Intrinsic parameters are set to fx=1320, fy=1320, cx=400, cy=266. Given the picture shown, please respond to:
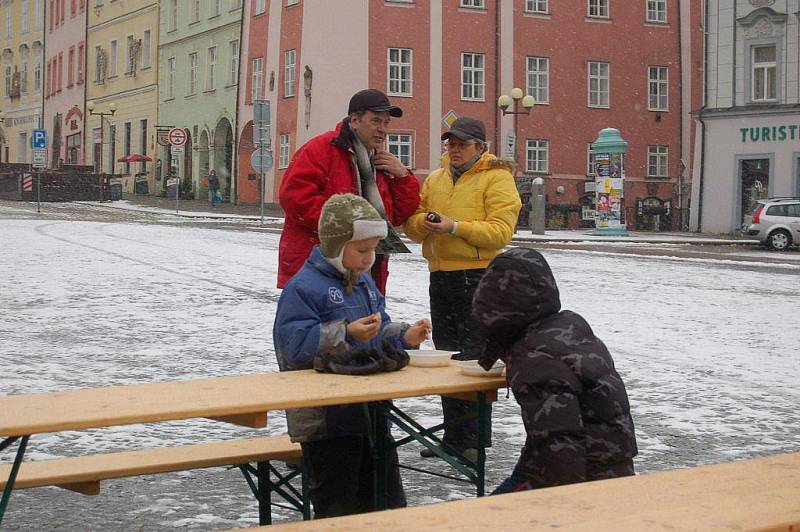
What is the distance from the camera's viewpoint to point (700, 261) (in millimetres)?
24297

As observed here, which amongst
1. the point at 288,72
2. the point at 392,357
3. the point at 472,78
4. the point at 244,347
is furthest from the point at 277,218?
the point at 392,357

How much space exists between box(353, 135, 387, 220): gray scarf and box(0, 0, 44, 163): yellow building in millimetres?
73338

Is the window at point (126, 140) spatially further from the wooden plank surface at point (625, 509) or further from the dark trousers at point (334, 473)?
the wooden plank surface at point (625, 509)

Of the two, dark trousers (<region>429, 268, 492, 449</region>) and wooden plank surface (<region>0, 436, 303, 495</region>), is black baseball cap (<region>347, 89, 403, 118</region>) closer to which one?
dark trousers (<region>429, 268, 492, 449</region>)

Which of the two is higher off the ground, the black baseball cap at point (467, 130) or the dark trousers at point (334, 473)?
the black baseball cap at point (467, 130)

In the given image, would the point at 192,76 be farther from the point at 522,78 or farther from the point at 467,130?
the point at 467,130

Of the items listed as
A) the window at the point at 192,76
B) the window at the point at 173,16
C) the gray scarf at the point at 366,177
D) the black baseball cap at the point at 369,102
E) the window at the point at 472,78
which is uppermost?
the window at the point at 173,16

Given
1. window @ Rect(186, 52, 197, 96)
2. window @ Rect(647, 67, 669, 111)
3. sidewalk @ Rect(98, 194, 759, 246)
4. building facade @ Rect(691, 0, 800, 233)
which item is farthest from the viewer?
window @ Rect(186, 52, 197, 96)

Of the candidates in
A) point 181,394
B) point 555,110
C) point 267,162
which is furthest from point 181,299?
point 555,110

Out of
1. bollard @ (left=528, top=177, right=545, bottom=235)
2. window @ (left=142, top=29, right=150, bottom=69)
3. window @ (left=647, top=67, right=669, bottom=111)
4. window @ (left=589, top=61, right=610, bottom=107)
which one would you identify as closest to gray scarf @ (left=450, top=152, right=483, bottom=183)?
bollard @ (left=528, top=177, right=545, bottom=235)

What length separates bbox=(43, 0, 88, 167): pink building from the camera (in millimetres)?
69250

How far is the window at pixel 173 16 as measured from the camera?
57.1m

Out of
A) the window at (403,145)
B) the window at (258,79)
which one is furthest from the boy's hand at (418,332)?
the window at (258,79)

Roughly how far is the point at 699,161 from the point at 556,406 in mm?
39732
